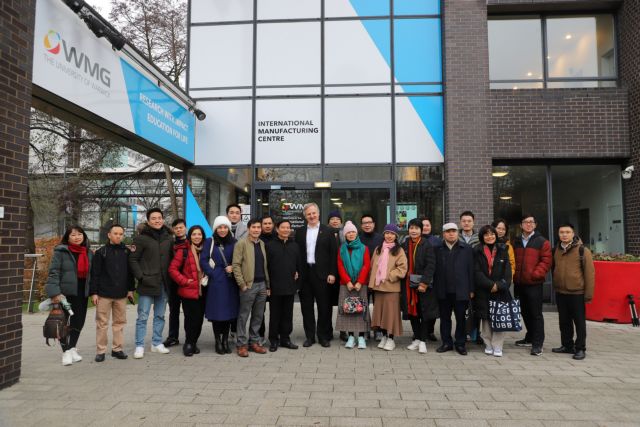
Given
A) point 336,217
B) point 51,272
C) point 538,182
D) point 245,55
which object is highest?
point 245,55

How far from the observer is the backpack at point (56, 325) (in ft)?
16.3

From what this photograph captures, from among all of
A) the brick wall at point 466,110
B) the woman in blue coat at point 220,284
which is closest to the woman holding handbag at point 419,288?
the woman in blue coat at point 220,284

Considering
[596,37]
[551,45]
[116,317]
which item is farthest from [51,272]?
[596,37]

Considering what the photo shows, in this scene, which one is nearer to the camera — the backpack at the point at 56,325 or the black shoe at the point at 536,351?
the backpack at the point at 56,325

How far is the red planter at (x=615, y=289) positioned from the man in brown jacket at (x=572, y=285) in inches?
103

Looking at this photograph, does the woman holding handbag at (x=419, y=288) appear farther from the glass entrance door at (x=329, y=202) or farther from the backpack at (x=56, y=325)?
the backpack at (x=56, y=325)

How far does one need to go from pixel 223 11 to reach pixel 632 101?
9.01 metres

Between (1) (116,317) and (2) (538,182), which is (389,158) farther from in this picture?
(1) (116,317)

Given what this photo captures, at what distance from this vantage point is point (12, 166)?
456 cm

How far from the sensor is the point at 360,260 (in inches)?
247

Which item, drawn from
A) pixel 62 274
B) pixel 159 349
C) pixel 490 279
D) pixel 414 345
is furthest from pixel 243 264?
pixel 490 279

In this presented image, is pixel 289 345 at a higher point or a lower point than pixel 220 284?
lower

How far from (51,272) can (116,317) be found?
3.19 ft

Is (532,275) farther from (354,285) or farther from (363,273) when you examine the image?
(354,285)
